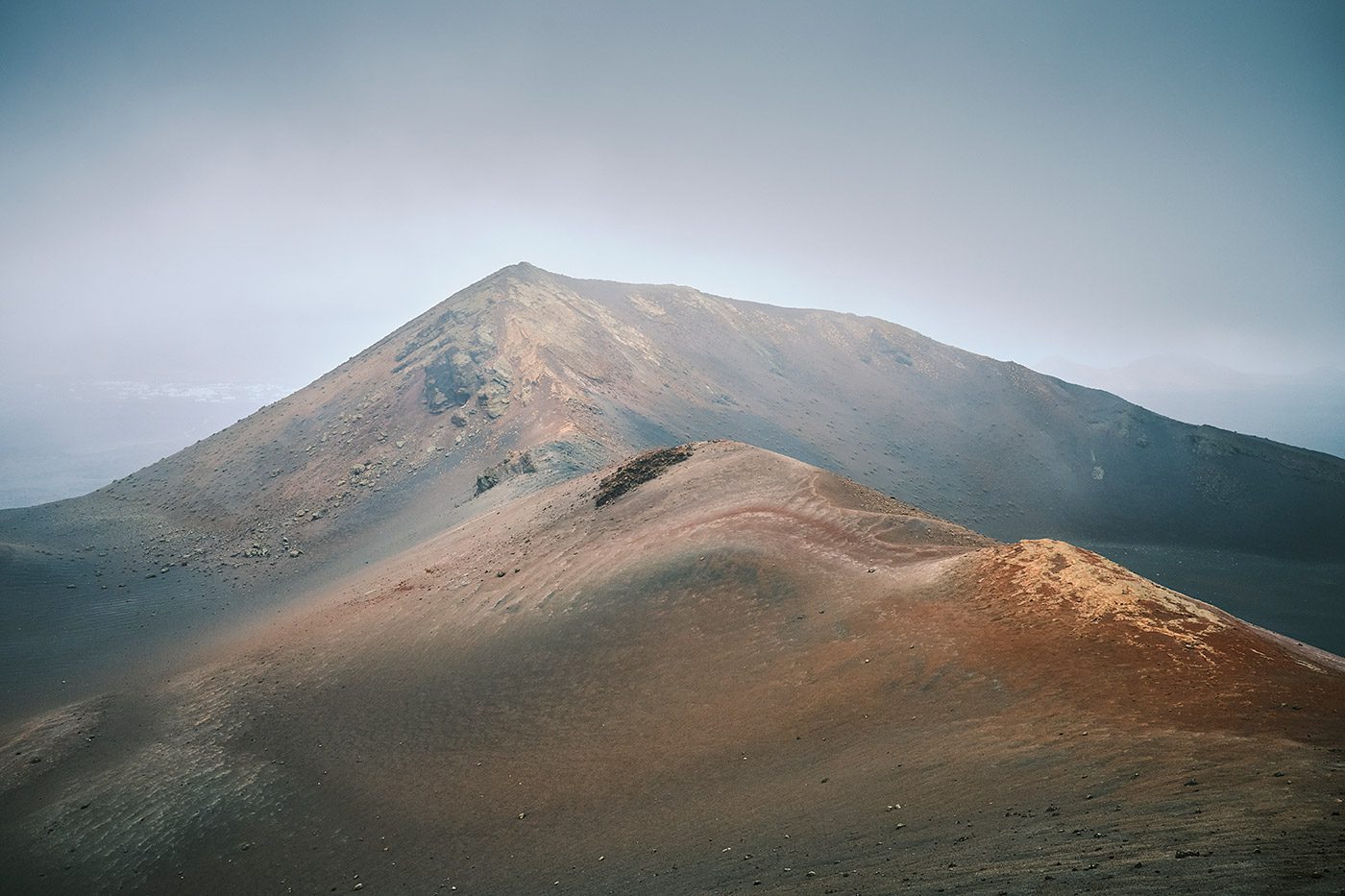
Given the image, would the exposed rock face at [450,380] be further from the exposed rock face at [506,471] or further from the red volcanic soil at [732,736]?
the red volcanic soil at [732,736]

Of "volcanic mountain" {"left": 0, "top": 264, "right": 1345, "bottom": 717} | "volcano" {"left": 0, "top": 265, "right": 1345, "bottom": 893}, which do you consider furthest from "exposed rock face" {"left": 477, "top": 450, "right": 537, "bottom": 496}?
"volcano" {"left": 0, "top": 265, "right": 1345, "bottom": 893}

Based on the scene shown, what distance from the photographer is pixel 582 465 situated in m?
42.6

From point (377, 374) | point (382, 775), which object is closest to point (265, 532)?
point (377, 374)

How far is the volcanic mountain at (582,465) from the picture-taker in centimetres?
3928

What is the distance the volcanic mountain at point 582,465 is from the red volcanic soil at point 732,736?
43.2 feet

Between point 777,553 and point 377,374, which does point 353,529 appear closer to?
point 377,374

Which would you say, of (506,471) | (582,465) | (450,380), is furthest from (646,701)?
(450,380)

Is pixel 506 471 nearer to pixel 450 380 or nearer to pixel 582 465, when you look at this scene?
pixel 582 465

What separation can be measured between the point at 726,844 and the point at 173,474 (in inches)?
2702

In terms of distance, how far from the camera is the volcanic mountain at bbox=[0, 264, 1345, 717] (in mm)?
39281

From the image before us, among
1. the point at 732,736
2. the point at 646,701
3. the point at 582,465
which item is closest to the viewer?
the point at 732,736

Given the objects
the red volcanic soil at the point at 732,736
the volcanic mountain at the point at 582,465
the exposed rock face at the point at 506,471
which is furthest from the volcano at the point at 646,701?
the volcanic mountain at the point at 582,465

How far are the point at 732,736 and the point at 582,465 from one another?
2905 cm

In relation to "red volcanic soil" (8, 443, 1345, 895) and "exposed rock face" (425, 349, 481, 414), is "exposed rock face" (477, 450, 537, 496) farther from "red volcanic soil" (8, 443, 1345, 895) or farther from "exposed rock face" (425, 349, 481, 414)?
"exposed rock face" (425, 349, 481, 414)
